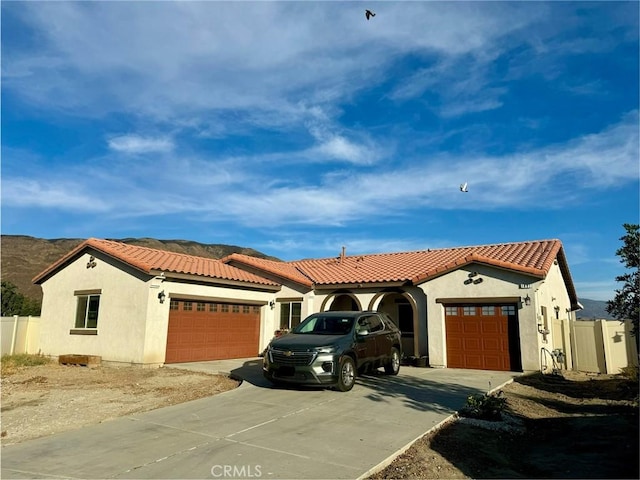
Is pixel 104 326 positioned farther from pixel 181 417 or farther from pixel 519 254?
pixel 519 254

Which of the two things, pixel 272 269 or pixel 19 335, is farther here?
pixel 272 269

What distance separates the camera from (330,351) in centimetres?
980

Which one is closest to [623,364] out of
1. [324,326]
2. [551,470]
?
[324,326]

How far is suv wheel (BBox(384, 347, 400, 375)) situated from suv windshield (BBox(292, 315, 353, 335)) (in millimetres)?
2202

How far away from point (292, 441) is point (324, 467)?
1118mm

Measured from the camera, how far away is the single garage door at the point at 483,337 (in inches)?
567

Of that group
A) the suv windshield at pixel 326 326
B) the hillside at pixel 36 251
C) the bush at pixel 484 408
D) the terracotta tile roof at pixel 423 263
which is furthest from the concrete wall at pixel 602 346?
the hillside at pixel 36 251

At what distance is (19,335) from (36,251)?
205 feet

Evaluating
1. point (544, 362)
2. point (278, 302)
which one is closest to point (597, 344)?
point (544, 362)

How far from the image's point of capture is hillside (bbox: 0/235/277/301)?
5700 cm

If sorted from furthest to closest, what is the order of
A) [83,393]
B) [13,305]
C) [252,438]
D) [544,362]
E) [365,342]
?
[13,305]
[544,362]
[365,342]
[83,393]
[252,438]

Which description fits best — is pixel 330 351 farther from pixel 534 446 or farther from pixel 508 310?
pixel 508 310

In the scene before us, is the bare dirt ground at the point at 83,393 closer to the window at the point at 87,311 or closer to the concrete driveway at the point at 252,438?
the concrete driveway at the point at 252,438

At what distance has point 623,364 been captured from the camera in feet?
47.9
